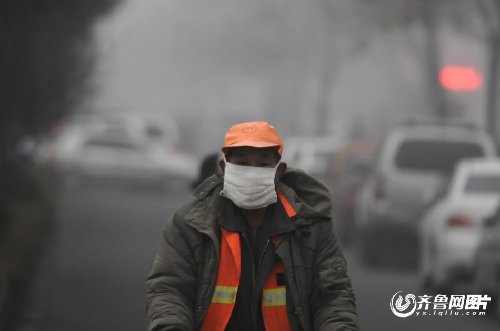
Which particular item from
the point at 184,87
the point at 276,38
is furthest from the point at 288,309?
the point at 184,87

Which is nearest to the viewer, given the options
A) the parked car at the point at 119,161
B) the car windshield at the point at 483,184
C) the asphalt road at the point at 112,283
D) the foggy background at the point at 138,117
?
the asphalt road at the point at 112,283

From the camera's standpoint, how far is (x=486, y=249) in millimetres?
12852

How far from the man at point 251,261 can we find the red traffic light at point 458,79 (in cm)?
1992

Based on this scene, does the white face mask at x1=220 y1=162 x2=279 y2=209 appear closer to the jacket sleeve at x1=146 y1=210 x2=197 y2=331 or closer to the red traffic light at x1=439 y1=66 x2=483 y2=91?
the jacket sleeve at x1=146 y1=210 x2=197 y2=331

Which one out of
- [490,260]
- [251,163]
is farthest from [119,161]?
[251,163]

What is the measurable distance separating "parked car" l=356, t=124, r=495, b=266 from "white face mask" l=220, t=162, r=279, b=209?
12.5 metres

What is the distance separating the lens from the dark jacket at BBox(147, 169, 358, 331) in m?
4.61

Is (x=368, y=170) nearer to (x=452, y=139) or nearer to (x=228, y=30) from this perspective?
(x=452, y=139)

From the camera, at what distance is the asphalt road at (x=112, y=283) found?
1248cm

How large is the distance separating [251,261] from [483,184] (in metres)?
11.3

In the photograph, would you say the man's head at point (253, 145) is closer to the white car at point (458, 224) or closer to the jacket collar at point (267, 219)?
the jacket collar at point (267, 219)

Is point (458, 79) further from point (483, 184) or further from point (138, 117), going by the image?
point (138, 117)

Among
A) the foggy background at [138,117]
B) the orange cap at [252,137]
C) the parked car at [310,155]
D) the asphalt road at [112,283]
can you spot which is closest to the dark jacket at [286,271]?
the orange cap at [252,137]

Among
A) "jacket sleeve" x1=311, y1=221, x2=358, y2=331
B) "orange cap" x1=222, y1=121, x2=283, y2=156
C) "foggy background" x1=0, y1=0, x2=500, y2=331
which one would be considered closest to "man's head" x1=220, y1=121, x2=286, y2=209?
"orange cap" x1=222, y1=121, x2=283, y2=156
